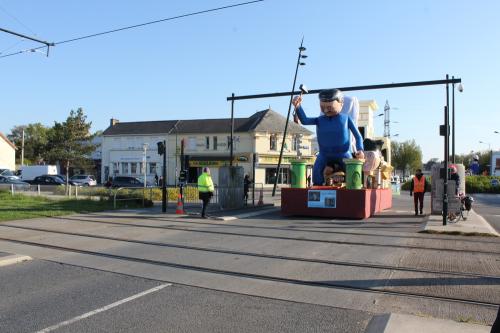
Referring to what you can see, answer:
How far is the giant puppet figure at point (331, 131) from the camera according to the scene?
1755 centimetres

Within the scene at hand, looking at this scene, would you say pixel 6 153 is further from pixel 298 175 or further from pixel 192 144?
pixel 298 175

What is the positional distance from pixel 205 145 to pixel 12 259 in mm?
45599

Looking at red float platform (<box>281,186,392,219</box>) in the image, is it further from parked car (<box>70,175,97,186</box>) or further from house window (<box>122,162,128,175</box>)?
house window (<box>122,162,128,175</box>)

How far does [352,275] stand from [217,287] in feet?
7.23

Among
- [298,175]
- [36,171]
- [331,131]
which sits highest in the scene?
[331,131]

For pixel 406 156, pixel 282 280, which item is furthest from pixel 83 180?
pixel 406 156

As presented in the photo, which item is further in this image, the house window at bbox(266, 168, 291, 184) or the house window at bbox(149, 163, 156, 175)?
the house window at bbox(149, 163, 156, 175)

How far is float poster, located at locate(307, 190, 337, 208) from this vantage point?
16.5m

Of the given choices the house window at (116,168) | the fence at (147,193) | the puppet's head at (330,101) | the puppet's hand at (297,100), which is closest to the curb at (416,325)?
the puppet's head at (330,101)

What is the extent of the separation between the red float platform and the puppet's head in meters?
2.96

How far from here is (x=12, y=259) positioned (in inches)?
332

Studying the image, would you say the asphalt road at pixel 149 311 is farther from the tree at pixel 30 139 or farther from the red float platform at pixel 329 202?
the tree at pixel 30 139

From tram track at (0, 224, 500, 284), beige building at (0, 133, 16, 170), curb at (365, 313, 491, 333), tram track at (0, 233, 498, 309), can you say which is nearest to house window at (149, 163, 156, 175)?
beige building at (0, 133, 16, 170)

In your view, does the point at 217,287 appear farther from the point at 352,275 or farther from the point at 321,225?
the point at 321,225
